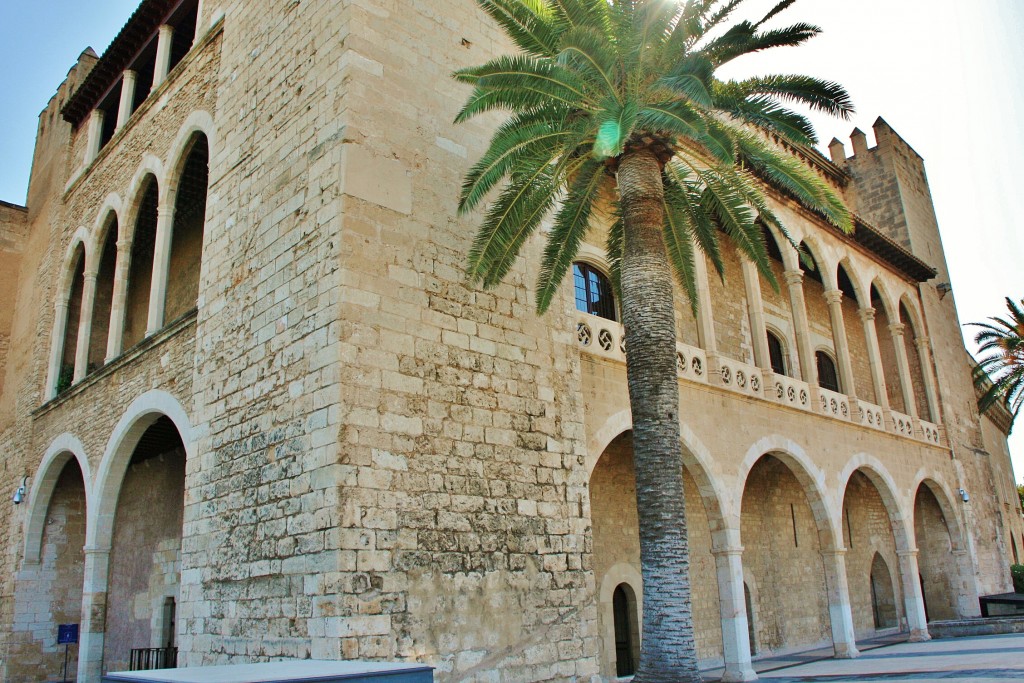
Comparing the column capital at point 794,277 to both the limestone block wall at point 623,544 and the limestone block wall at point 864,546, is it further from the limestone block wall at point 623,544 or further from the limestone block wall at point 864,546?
the limestone block wall at point 864,546

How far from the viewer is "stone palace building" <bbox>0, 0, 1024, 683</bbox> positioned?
7.67 meters

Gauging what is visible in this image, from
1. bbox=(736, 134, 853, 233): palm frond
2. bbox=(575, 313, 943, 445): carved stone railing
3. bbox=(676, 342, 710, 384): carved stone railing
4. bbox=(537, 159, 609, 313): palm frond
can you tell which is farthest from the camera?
bbox=(676, 342, 710, 384): carved stone railing

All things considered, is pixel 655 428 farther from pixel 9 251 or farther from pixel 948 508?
pixel 9 251

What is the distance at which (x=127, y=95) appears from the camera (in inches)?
600

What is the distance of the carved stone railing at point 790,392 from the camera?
14359mm

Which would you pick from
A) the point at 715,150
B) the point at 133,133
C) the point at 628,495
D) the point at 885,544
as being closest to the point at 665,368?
the point at 715,150

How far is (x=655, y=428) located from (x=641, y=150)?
3.02 m

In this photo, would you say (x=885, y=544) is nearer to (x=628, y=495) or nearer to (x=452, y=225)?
(x=628, y=495)

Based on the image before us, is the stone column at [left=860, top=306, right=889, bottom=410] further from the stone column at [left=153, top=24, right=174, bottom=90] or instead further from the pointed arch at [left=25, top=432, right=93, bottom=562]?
the pointed arch at [left=25, top=432, right=93, bottom=562]

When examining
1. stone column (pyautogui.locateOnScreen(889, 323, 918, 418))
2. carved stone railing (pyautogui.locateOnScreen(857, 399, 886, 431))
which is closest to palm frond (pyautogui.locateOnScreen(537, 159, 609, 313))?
carved stone railing (pyautogui.locateOnScreen(857, 399, 886, 431))

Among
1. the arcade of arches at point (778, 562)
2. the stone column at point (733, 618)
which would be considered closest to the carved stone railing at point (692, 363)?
the arcade of arches at point (778, 562)

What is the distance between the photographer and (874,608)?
66.7 feet

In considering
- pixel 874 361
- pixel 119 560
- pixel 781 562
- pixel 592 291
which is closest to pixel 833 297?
pixel 874 361

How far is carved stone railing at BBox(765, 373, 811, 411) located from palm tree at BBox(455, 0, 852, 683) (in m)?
5.61
